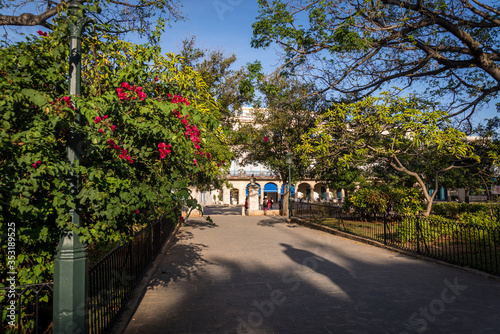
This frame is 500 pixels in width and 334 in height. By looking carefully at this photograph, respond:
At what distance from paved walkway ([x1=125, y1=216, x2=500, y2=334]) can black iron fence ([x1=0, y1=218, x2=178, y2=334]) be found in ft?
1.47

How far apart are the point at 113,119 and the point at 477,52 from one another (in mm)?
10574

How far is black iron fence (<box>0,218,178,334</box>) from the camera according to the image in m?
3.61

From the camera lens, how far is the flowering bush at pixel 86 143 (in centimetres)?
297


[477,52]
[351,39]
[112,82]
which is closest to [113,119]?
[112,82]

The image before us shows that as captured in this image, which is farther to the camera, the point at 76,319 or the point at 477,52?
the point at 477,52

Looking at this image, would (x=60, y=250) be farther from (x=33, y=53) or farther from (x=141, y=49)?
(x=141, y=49)

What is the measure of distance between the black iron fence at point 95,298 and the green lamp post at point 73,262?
0.28 m

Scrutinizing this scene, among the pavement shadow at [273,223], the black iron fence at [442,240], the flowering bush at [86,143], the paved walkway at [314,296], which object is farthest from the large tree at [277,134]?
the flowering bush at [86,143]

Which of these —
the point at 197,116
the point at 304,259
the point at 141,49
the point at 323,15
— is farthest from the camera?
the point at 323,15

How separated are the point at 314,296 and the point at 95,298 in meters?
3.82

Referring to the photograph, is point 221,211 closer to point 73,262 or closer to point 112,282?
point 112,282

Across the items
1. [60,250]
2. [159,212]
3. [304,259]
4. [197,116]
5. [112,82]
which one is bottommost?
[304,259]

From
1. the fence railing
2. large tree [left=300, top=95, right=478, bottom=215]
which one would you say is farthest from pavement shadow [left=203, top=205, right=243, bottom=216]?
the fence railing

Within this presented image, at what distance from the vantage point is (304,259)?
9.09 m
